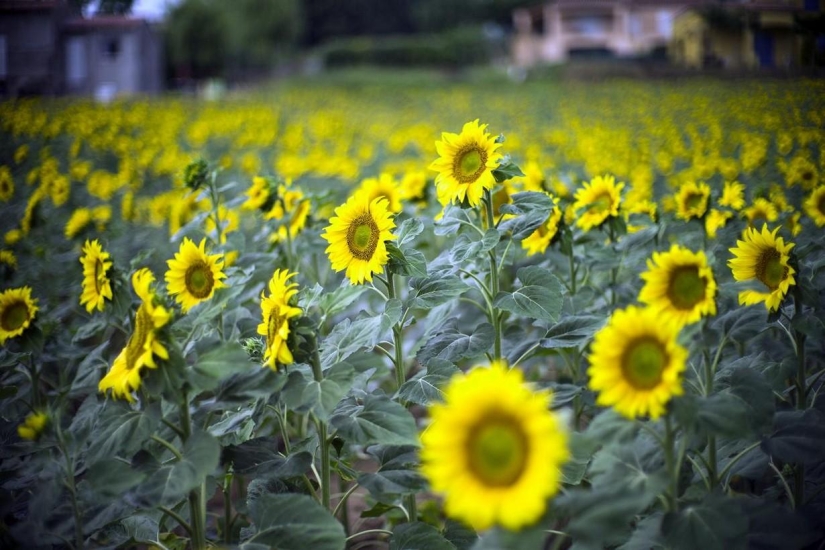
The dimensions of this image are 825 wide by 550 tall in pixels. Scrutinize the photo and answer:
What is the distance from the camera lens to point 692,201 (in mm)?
2105

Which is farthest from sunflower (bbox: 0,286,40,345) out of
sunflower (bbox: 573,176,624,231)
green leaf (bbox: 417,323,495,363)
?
sunflower (bbox: 573,176,624,231)

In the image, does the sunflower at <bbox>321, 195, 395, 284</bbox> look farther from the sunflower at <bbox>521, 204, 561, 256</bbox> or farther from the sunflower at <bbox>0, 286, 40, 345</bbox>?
the sunflower at <bbox>0, 286, 40, 345</bbox>

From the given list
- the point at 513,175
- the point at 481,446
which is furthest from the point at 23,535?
the point at 513,175

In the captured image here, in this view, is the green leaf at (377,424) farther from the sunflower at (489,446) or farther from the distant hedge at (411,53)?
the distant hedge at (411,53)

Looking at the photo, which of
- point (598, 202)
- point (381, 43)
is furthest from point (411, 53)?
point (598, 202)

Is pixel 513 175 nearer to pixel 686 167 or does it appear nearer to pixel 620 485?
pixel 620 485

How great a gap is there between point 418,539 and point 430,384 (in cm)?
30

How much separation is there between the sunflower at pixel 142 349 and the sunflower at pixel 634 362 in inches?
27.1

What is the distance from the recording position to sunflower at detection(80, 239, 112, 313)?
58.7 inches

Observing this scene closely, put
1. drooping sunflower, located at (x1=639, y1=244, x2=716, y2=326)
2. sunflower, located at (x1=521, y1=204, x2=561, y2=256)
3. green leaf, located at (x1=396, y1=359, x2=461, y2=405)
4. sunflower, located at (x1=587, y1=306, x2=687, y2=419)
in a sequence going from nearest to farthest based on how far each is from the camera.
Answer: sunflower, located at (x1=587, y1=306, x2=687, y2=419), drooping sunflower, located at (x1=639, y1=244, x2=716, y2=326), green leaf, located at (x1=396, y1=359, x2=461, y2=405), sunflower, located at (x1=521, y1=204, x2=561, y2=256)

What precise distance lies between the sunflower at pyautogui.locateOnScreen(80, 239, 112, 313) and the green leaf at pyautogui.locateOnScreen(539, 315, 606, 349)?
97cm

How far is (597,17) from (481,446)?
18.6m

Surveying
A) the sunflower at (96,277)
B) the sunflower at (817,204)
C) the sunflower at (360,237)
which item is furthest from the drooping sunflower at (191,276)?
the sunflower at (817,204)

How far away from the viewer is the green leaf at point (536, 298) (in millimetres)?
1491
